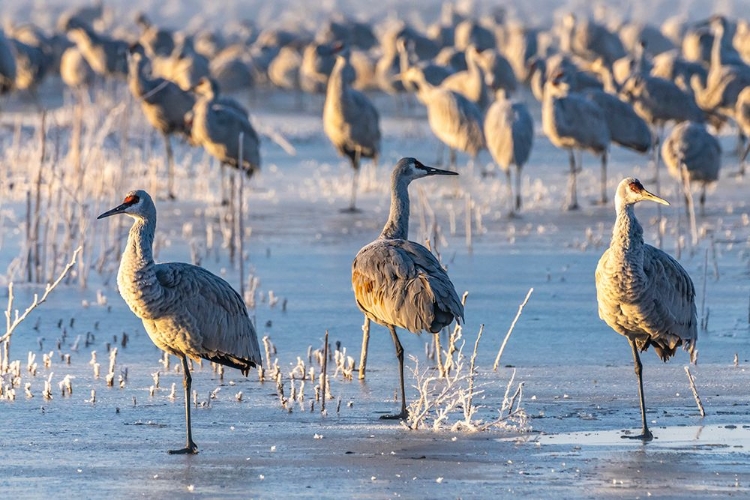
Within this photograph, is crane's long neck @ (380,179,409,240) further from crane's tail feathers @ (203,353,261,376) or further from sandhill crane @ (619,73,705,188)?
sandhill crane @ (619,73,705,188)

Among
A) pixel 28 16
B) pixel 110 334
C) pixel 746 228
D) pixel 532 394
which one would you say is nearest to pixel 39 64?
pixel 746 228

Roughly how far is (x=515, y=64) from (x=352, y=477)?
1127 inches

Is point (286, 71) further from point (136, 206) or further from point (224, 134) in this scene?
point (136, 206)

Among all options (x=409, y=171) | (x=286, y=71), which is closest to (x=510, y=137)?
(x=409, y=171)

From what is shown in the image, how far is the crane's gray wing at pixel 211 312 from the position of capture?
6906 millimetres

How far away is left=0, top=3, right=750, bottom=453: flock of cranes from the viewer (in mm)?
7074

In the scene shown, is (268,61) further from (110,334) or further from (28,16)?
(28,16)

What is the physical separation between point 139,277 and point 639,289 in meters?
2.27

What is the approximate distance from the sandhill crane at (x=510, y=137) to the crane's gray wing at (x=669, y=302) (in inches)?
335

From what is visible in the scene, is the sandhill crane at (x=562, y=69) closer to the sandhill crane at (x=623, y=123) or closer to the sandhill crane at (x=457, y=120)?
the sandhill crane at (x=623, y=123)

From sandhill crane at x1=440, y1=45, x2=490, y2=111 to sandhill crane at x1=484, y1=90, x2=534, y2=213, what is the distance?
5.43 m

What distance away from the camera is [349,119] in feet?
56.2

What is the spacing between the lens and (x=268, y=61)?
35.6m

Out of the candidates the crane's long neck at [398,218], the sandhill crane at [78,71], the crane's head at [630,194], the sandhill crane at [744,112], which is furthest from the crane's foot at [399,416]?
the sandhill crane at [78,71]
